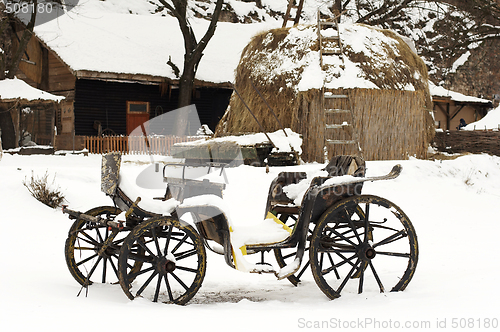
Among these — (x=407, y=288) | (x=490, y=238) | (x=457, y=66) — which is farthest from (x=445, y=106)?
(x=407, y=288)

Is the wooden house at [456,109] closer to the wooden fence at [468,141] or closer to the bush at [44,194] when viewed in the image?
the wooden fence at [468,141]

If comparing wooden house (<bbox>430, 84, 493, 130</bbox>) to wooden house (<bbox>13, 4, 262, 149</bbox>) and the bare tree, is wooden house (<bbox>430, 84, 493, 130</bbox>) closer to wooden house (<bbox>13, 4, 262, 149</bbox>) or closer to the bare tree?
wooden house (<bbox>13, 4, 262, 149</bbox>)

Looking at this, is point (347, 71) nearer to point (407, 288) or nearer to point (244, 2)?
point (407, 288)

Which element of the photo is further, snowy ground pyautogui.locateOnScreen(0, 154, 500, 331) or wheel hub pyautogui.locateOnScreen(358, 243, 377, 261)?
wheel hub pyautogui.locateOnScreen(358, 243, 377, 261)

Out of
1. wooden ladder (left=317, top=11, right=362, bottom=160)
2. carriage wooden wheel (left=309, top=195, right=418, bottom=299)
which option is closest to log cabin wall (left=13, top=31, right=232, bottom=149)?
wooden ladder (left=317, top=11, right=362, bottom=160)

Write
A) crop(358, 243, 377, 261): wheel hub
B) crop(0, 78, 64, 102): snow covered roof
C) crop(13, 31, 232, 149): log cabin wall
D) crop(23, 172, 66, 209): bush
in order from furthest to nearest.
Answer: crop(13, 31, 232, 149): log cabin wall → crop(0, 78, 64, 102): snow covered roof → crop(23, 172, 66, 209): bush → crop(358, 243, 377, 261): wheel hub

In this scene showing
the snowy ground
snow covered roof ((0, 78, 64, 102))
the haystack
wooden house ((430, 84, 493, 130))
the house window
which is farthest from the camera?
wooden house ((430, 84, 493, 130))

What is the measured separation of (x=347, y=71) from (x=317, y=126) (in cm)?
163

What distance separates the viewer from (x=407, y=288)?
16.9 ft

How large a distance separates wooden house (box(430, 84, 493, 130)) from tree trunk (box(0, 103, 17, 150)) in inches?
831

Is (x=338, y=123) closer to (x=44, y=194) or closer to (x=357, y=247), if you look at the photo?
(x=44, y=194)

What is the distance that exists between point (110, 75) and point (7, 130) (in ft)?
14.6

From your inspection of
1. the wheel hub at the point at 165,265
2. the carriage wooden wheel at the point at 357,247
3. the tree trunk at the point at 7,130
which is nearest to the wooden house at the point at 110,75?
the tree trunk at the point at 7,130

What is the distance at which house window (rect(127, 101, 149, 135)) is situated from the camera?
895 inches
